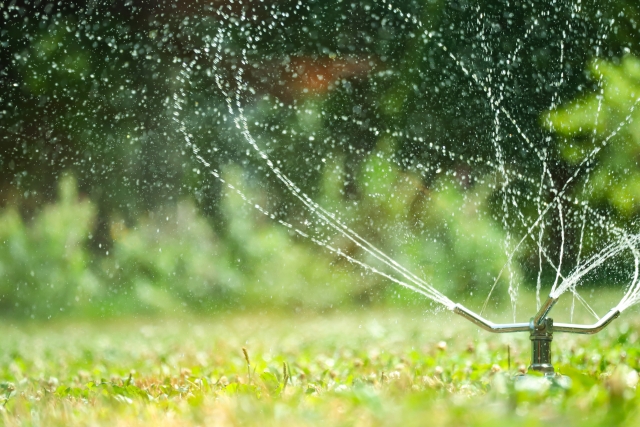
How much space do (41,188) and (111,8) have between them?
1942mm

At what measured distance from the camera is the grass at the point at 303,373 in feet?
4.37

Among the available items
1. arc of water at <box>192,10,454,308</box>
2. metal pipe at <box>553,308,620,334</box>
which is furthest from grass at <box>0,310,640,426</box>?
arc of water at <box>192,10,454,308</box>

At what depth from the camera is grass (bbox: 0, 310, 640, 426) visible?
1.33 m

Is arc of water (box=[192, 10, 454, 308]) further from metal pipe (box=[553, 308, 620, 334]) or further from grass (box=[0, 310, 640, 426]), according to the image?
metal pipe (box=[553, 308, 620, 334])

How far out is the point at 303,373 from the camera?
301cm

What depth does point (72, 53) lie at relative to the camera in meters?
7.87

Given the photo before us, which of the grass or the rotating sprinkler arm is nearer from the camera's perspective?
the grass

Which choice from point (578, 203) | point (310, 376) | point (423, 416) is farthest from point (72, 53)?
point (423, 416)

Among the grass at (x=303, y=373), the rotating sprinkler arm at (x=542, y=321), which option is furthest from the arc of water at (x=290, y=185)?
the rotating sprinkler arm at (x=542, y=321)

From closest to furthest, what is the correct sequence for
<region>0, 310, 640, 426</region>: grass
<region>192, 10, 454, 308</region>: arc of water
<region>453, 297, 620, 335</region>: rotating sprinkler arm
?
<region>0, 310, 640, 426</region>: grass < <region>453, 297, 620, 335</region>: rotating sprinkler arm < <region>192, 10, 454, 308</region>: arc of water

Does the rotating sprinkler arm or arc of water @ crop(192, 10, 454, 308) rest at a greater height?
arc of water @ crop(192, 10, 454, 308)

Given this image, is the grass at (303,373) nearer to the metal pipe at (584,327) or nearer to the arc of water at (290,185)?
the metal pipe at (584,327)

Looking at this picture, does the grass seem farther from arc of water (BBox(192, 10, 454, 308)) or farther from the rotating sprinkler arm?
arc of water (BBox(192, 10, 454, 308))

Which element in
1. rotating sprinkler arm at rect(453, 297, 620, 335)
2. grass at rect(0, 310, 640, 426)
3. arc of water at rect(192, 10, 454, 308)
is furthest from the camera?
arc of water at rect(192, 10, 454, 308)
